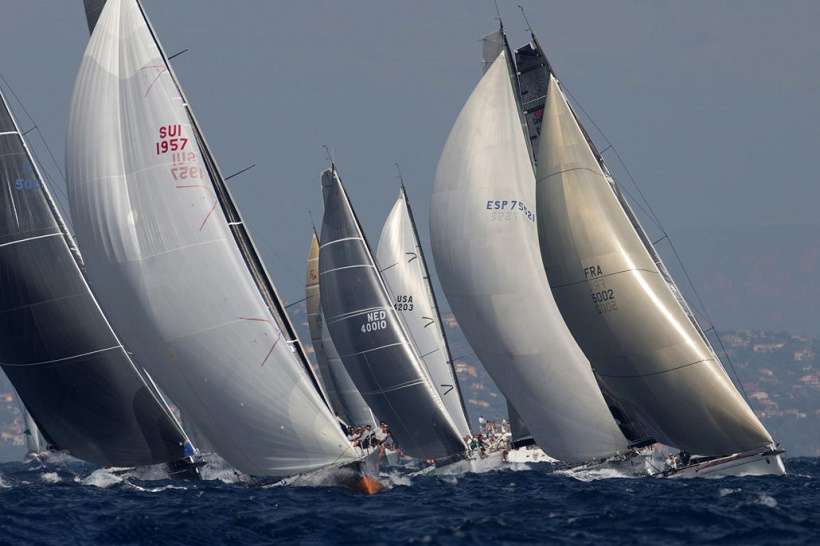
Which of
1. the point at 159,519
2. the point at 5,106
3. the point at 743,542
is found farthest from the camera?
the point at 5,106

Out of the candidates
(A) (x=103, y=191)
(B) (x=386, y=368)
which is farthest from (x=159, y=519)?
(B) (x=386, y=368)

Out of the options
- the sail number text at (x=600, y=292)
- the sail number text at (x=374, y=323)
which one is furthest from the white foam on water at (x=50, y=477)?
the sail number text at (x=600, y=292)

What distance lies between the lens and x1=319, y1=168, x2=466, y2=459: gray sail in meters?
45.0

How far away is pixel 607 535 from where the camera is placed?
2302cm

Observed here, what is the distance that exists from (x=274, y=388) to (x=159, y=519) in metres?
3.88

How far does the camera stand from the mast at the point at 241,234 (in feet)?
102

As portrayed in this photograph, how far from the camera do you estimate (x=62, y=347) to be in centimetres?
3544

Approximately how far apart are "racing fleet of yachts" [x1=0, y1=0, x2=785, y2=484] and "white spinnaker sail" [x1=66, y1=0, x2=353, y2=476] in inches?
1.7

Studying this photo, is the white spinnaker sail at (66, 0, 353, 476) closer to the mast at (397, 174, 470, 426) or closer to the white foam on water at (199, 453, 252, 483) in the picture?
the white foam on water at (199, 453, 252, 483)

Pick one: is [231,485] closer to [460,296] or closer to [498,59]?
[460,296]

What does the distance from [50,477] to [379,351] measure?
40.9 feet

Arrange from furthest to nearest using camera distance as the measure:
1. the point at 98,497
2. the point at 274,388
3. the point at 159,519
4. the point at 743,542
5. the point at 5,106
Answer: the point at 5,106 → the point at 98,497 → the point at 274,388 → the point at 159,519 → the point at 743,542

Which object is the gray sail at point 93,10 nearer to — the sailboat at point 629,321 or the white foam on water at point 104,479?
the sailboat at point 629,321

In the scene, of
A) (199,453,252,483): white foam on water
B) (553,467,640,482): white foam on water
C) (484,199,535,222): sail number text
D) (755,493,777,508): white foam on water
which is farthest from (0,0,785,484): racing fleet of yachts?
(199,453,252,483): white foam on water
